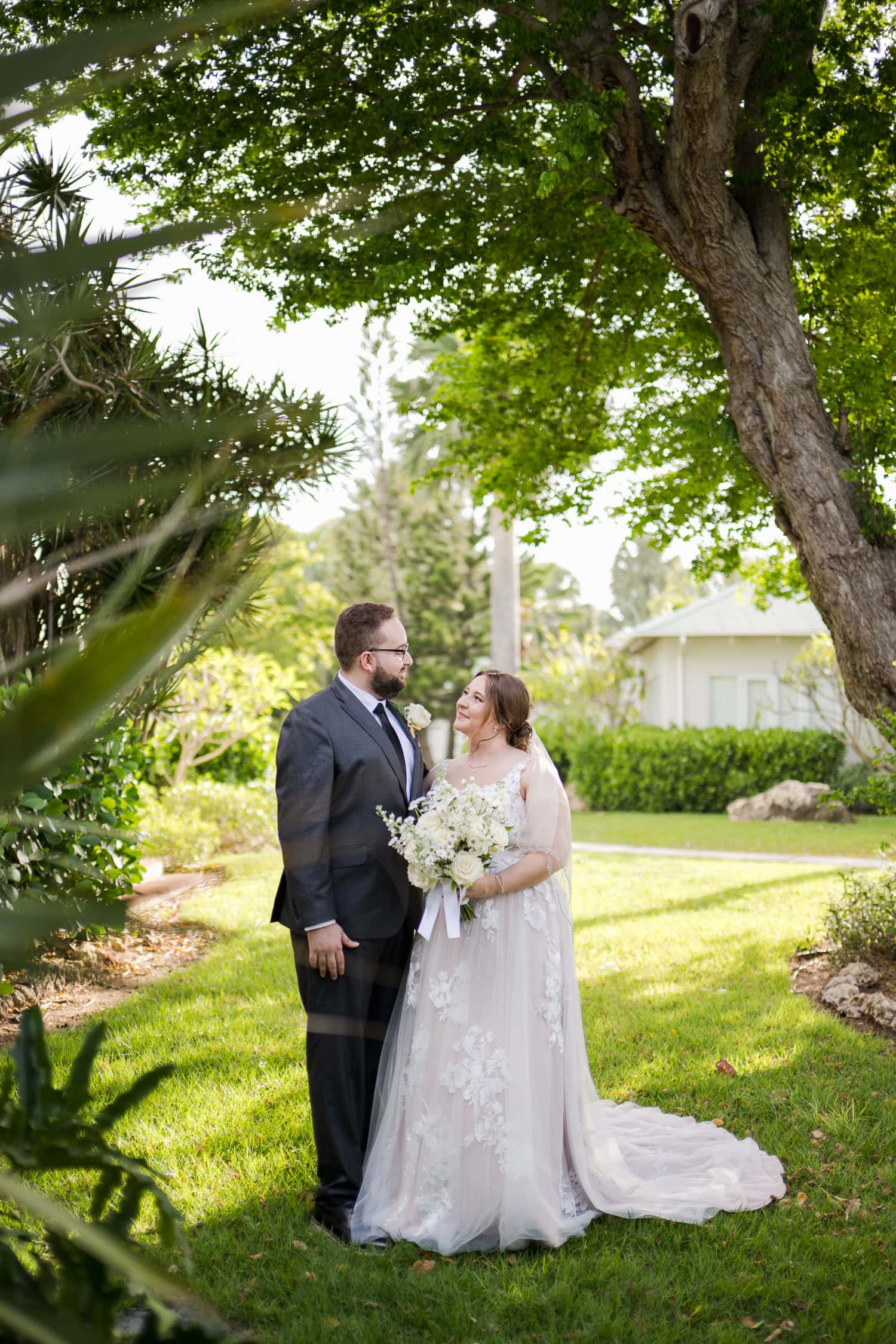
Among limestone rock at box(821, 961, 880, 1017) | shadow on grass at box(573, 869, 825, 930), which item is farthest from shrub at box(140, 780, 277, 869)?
limestone rock at box(821, 961, 880, 1017)

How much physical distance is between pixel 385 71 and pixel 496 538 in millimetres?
12184

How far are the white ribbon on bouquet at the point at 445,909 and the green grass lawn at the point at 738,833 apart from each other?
11.7 m

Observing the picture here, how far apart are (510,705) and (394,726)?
53cm

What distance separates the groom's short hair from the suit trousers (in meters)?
1.21

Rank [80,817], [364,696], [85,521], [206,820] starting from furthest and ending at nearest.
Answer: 1. [206,820]
2. [80,817]
3. [364,696]
4. [85,521]

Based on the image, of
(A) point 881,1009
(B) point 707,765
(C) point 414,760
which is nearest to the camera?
(C) point 414,760

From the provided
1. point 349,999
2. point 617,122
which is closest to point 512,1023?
point 349,999

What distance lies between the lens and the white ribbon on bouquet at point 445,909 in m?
4.38

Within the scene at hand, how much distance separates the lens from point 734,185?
7.75 metres

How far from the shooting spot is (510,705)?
467 centimetres

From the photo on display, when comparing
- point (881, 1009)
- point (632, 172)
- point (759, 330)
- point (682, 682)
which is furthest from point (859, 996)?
point (682, 682)

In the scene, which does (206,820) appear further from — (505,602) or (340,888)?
(340,888)

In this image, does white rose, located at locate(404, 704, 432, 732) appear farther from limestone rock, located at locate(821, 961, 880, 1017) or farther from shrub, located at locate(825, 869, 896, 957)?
shrub, located at locate(825, 869, 896, 957)

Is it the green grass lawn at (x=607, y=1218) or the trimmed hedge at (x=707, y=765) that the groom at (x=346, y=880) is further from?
the trimmed hedge at (x=707, y=765)
